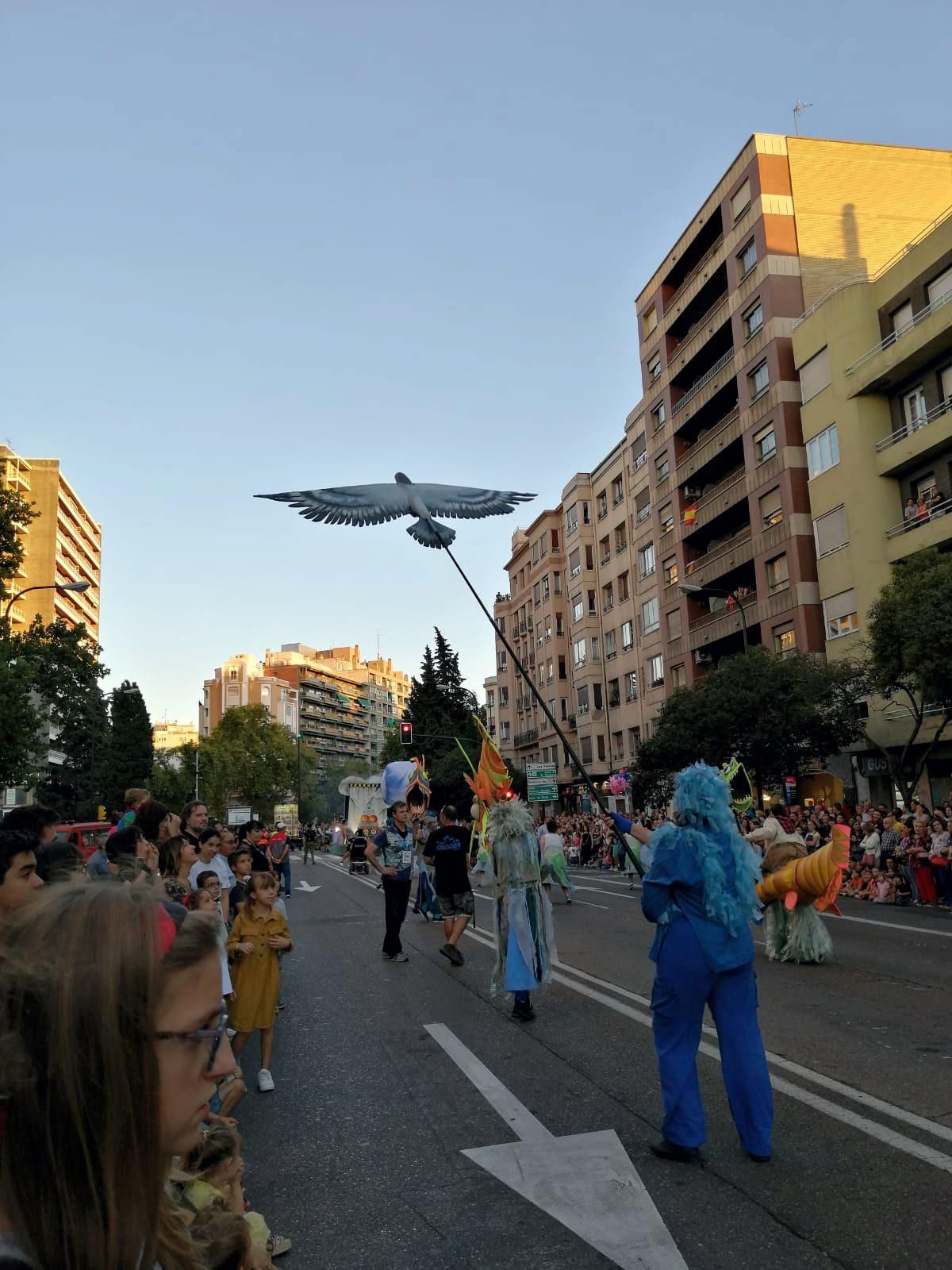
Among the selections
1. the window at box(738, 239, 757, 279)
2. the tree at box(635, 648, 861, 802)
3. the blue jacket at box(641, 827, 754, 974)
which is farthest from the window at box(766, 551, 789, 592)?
the blue jacket at box(641, 827, 754, 974)

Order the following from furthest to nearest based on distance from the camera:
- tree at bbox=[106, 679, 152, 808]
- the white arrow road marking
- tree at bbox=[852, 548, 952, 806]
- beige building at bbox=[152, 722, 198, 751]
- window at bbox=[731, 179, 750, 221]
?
beige building at bbox=[152, 722, 198, 751] → tree at bbox=[106, 679, 152, 808] → window at bbox=[731, 179, 750, 221] → tree at bbox=[852, 548, 952, 806] → the white arrow road marking

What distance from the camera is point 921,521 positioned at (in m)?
27.6

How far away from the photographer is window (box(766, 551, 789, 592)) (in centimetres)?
3453

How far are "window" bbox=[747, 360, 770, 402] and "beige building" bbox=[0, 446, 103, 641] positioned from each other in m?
54.6

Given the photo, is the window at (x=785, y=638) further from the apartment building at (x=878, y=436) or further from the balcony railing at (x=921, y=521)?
the balcony railing at (x=921, y=521)

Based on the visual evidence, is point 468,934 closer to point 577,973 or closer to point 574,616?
point 577,973

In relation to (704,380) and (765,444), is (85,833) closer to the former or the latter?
(765,444)

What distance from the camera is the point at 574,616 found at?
59.2 m

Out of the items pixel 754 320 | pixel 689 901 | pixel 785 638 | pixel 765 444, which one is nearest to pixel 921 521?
pixel 785 638

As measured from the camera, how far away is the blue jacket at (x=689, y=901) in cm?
486

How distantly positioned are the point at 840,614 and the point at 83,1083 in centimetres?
3270

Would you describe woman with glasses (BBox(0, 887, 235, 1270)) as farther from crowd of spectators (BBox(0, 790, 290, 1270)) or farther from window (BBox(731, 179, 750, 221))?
window (BBox(731, 179, 750, 221))

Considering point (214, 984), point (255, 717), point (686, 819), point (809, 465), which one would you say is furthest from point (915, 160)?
point (255, 717)

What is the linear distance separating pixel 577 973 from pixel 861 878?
10.4 m
